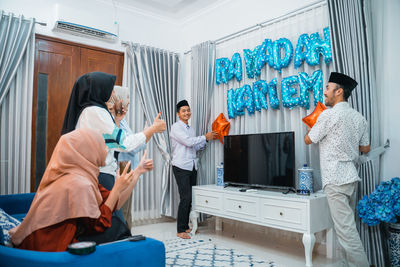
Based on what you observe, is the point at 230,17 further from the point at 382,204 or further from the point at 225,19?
the point at 382,204

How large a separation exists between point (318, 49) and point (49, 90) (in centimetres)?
317

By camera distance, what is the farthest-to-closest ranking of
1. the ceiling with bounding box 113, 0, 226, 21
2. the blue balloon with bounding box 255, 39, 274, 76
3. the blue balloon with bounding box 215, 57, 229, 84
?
the ceiling with bounding box 113, 0, 226, 21
the blue balloon with bounding box 215, 57, 229, 84
the blue balloon with bounding box 255, 39, 274, 76

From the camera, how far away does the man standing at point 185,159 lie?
3958mm

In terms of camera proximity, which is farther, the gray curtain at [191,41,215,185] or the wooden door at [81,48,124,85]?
the gray curtain at [191,41,215,185]

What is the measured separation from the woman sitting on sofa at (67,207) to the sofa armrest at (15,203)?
1462 millimetres

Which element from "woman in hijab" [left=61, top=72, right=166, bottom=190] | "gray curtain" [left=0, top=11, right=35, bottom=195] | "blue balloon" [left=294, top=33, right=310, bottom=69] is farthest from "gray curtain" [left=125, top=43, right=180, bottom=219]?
"woman in hijab" [left=61, top=72, right=166, bottom=190]

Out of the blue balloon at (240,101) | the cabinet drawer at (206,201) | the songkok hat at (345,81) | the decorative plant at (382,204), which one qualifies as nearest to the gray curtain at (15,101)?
the cabinet drawer at (206,201)

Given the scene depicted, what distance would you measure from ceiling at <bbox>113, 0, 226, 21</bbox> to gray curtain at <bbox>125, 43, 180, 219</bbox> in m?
0.59

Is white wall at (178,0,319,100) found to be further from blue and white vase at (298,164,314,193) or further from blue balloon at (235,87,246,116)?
blue and white vase at (298,164,314,193)

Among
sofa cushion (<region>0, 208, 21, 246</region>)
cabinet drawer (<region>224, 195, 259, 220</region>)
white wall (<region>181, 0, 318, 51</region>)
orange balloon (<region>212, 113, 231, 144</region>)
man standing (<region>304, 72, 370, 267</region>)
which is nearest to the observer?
sofa cushion (<region>0, 208, 21, 246</region>)

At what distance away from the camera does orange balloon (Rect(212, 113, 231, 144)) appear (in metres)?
4.06

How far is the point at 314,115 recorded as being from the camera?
3000 mm

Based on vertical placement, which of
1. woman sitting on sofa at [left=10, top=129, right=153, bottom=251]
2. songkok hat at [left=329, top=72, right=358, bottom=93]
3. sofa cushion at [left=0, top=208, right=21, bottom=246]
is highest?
songkok hat at [left=329, top=72, right=358, bottom=93]

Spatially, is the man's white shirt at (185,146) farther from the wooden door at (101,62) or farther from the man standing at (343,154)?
the man standing at (343,154)
